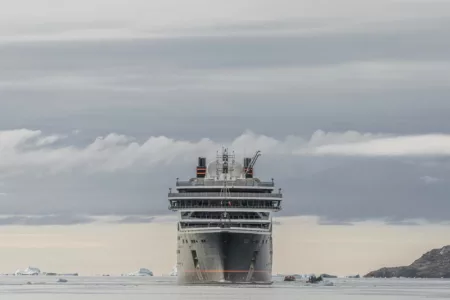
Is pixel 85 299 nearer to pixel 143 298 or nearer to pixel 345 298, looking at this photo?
pixel 143 298

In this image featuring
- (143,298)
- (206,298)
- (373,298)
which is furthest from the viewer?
(373,298)

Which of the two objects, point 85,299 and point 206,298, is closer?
point 206,298

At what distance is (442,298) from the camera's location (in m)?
195

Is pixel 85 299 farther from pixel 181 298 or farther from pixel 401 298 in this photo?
pixel 401 298

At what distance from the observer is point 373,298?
634 ft

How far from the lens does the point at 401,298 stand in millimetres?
194000

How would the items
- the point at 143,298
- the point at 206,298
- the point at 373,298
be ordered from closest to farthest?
the point at 206,298 < the point at 143,298 < the point at 373,298

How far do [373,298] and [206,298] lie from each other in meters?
36.3

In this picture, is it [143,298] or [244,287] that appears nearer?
[143,298]

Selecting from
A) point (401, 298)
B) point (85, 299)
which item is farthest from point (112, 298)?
point (401, 298)

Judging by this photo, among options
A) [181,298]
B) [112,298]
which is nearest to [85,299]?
[112,298]

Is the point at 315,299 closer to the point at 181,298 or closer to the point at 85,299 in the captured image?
the point at 181,298

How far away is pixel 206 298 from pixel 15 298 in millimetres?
36644

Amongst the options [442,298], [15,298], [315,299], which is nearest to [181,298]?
[315,299]
